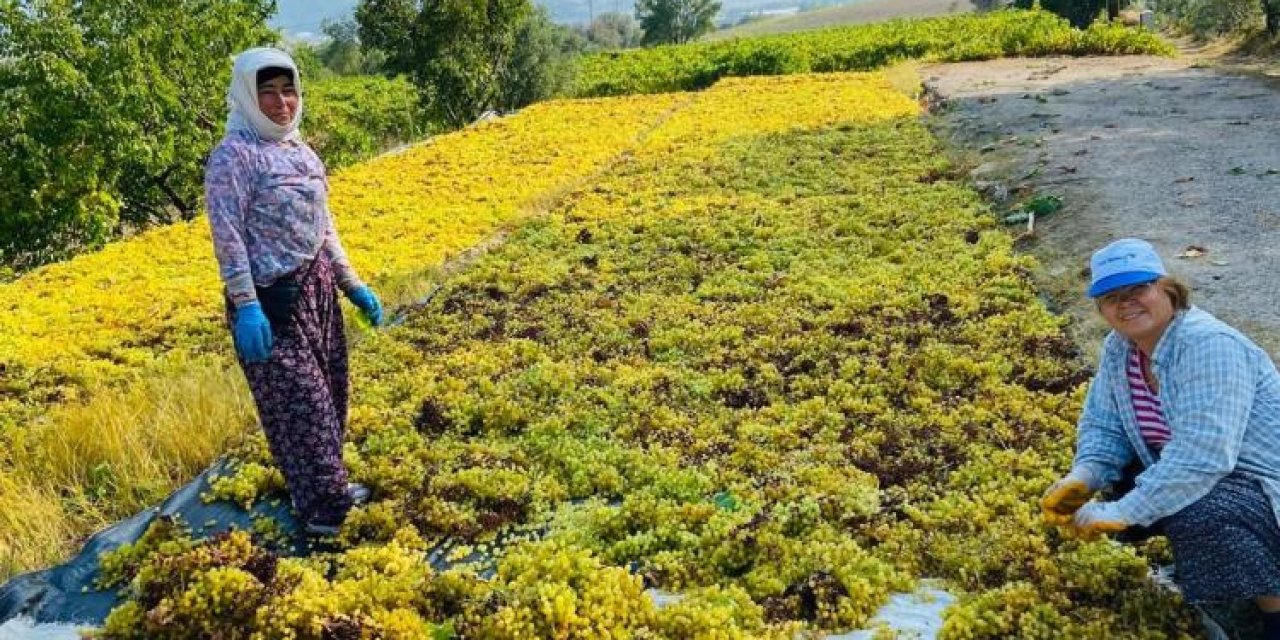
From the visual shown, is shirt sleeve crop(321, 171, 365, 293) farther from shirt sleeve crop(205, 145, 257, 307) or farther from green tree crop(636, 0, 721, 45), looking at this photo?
green tree crop(636, 0, 721, 45)

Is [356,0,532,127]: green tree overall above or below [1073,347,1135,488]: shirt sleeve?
above

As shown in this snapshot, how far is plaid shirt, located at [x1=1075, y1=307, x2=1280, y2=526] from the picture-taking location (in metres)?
3.69

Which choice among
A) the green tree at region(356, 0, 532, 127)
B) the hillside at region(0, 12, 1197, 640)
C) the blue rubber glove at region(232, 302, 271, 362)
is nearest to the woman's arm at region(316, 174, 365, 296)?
the blue rubber glove at region(232, 302, 271, 362)

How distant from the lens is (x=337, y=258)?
5.71 m

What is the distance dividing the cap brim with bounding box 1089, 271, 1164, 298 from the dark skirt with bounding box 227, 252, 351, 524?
398 cm

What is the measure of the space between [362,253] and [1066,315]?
9149mm

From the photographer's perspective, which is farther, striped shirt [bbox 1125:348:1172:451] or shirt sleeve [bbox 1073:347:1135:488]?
shirt sleeve [bbox 1073:347:1135:488]

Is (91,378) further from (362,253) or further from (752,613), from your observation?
(752,613)

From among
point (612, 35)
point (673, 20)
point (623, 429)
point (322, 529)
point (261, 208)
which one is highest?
point (612, 35)

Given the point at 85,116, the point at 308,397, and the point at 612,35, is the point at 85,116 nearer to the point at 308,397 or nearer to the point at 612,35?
the point at 308,397

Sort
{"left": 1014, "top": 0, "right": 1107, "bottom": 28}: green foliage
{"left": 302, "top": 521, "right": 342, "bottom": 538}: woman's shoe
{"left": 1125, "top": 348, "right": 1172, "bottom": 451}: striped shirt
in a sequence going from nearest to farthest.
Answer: {"left": 1125, "top": 348, "right": 1172, "bottom": 451}: striped shirt → {"left": 302, "top": 521, "right": 342, "bottom": 538}: woman's shoe → {"left": 1014, "top": 0, "right": 1107, "bottom": 28}: green foliage

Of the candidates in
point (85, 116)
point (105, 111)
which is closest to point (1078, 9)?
point (105, 111)

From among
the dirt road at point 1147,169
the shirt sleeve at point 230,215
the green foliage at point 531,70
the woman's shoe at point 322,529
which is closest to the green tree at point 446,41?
the green foliage at point 531,70

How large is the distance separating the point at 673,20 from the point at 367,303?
88.8 meters
